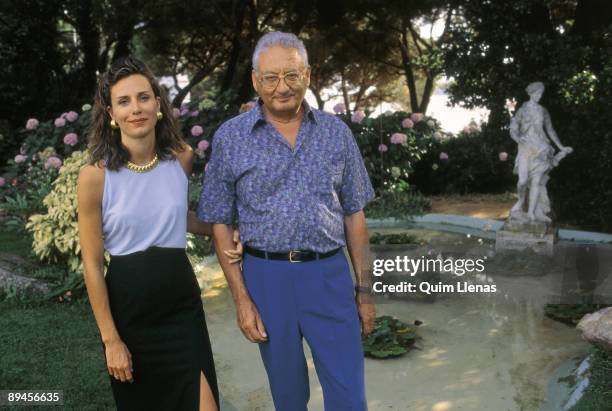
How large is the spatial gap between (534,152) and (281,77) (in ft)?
18.5

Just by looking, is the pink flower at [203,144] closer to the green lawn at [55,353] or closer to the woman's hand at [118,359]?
the green lawn at [55,353]

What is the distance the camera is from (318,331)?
2.58 metres

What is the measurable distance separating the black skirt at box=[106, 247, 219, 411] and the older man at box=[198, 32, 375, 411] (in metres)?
0.19

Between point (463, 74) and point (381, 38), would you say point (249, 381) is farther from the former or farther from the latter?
point (381, 38)

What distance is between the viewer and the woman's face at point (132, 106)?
2.47 metres

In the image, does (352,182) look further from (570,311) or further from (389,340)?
(570,311)

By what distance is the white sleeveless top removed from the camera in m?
2.43

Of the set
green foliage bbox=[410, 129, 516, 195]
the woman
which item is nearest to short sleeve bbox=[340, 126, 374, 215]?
the woman

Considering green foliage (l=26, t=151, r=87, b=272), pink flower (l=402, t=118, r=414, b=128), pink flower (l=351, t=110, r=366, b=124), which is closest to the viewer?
green foliage (l=26, t=151, r=87, b=272)

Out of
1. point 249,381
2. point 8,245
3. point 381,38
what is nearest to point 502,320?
point 249,381

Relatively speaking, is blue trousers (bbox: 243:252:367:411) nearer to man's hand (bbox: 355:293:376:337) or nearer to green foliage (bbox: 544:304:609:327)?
man's hand (bbox: 355:293:376:337)

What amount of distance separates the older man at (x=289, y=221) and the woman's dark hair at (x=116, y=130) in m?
0.21

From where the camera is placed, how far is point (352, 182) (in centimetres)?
267

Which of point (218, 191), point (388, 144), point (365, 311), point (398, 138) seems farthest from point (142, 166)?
point (388, 144)
